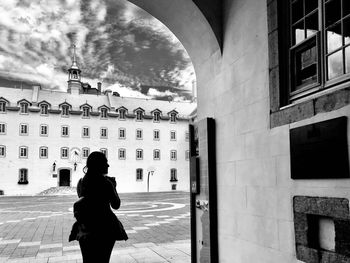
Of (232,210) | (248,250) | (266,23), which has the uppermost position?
(266,23)

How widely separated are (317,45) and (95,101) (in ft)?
162

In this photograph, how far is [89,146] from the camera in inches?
1865

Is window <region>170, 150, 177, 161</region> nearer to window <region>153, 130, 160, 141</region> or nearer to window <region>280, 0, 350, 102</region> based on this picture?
window <region>153, 130, 160, 141</region>

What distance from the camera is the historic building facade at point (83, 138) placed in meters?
44.6

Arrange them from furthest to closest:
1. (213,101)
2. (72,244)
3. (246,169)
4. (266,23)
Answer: (72,244), (213,101), (246,169), (266,23)

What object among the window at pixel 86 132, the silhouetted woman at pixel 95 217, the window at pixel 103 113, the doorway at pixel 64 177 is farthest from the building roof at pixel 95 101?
the silhouetted woman at pixel 95 217

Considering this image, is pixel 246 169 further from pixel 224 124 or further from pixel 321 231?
pixel 321 231

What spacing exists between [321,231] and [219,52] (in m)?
2.96

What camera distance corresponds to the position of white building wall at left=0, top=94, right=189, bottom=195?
44406 millimetres

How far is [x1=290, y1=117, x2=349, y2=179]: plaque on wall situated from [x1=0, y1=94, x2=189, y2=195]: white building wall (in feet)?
146

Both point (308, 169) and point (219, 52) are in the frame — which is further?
point (219, 52)

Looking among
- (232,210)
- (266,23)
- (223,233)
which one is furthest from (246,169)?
(266,23)

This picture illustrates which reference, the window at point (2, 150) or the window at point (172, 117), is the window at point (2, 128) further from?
the window at point (172, 117)

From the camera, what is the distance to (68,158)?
152 ft
